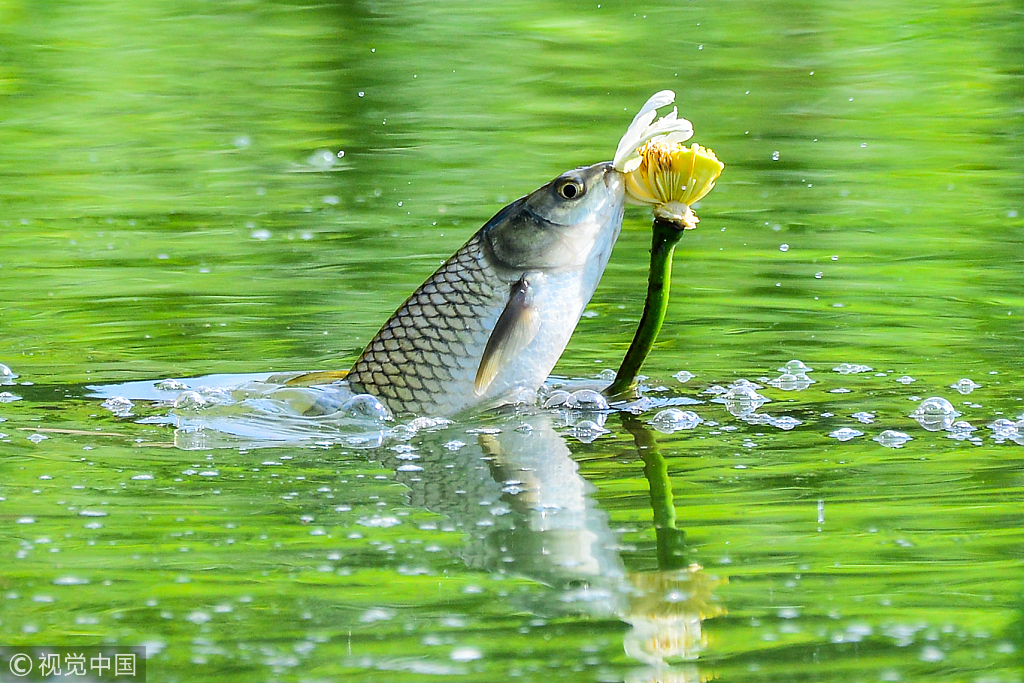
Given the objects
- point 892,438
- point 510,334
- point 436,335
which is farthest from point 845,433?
point 436,335

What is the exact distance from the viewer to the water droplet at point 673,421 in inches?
177

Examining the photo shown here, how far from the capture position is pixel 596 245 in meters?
4.62

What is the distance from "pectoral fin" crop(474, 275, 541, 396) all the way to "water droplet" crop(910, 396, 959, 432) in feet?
3.64

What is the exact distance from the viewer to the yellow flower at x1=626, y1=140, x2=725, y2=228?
4.33 m

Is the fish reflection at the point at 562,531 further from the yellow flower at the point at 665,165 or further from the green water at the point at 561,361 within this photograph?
the yellow flower at the point at 665,165

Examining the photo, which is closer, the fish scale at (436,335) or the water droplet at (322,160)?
the fish scale at (436,335)

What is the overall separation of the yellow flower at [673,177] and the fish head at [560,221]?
0.11 m

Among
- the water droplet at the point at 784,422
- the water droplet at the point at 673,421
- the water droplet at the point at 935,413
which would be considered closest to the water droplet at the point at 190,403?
the water droplet at the point at 673,421

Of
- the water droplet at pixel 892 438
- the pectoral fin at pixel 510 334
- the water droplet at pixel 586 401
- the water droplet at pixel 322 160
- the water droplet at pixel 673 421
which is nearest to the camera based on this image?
the water droplet at pixel 892 438

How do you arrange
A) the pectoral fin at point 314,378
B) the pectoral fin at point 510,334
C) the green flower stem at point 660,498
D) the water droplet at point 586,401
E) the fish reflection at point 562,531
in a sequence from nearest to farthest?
the fish reflection at point 562,531 < the green flower stem at point 660,498 < the pectoral fin at point 510,334 < the water droplet at point 586,401 < the pectoral fin at point 314,378

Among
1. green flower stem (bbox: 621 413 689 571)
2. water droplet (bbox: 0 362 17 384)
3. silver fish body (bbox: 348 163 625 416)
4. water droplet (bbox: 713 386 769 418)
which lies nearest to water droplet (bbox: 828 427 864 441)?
water droplet (bbox: 713 386 769 418)

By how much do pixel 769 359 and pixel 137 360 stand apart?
7.07 ft

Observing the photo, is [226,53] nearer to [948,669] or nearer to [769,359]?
[769,359]

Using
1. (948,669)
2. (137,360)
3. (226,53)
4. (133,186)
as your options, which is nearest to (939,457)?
(948,669)
